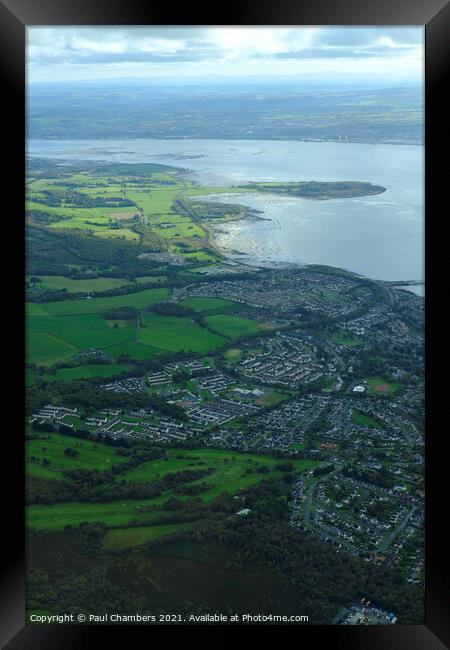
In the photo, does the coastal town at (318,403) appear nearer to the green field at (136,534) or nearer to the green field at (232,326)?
the green field at (232,326)

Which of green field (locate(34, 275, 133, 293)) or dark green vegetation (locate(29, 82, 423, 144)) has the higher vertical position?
dark green vegetation (locate(29, 82, 423, 144))

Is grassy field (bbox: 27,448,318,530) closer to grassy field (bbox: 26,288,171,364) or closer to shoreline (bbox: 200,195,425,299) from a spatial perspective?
grassy field (bbox: 26,288,171,364)

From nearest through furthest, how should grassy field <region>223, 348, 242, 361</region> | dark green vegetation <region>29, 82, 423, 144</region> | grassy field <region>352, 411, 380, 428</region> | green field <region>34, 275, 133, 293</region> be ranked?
1. grassy field <region>352, 411, 380, 428</region>
2. grassy field <region>223, 348, 242, 361</region>
3. green field <region>34, 275, 133, 293</region>
4. dark green vegetation <region>29, 82, 423, 144</region>

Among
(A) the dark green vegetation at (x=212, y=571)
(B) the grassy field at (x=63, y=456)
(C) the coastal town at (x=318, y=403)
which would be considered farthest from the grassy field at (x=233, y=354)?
(A) the dark green vegetation at (x=212, y=571)

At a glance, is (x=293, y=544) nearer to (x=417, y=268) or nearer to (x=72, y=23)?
(x=417, y=268)

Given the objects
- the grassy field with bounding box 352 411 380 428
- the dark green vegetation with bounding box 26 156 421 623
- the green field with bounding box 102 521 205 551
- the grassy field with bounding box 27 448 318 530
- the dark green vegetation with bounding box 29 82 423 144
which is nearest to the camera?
the dark green vegetation with bounding box 26 156 421 623

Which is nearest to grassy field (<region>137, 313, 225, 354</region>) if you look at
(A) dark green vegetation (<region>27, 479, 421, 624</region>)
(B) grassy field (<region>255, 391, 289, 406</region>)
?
(B) grassy field (<region>255, 391, 289, 406</region>)

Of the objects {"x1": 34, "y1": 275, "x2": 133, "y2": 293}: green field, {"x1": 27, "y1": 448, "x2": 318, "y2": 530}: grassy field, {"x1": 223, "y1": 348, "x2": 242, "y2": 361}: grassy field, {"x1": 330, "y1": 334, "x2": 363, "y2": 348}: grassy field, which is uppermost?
{"x1": 34, "y1": 275, "x2": 133, "y2": 293}: green field
